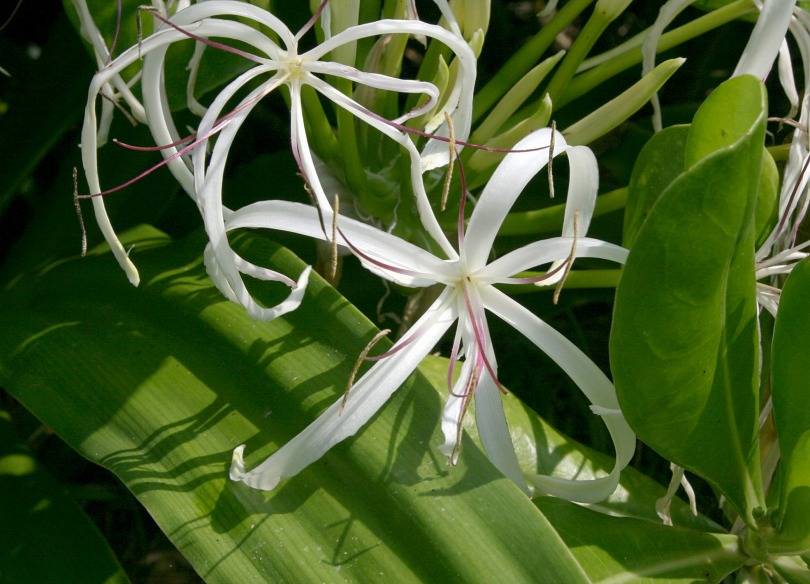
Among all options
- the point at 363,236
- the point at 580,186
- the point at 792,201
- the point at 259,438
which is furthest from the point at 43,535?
the point at 792,201

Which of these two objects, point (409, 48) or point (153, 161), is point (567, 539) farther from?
point (409, 48)

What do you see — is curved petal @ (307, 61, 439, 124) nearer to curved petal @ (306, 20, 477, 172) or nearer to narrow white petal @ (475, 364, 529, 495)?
curved petal @ (306, 20, 477, 172)

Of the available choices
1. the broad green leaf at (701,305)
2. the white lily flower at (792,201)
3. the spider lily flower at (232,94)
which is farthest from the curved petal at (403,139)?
the white lily flower at (792,201)

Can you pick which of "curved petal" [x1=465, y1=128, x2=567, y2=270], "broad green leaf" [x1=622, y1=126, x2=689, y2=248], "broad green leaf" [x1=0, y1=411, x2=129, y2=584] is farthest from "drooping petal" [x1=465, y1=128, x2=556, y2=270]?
"broad green leaf" [x1=0, y1=411, x2=129, y2=584]

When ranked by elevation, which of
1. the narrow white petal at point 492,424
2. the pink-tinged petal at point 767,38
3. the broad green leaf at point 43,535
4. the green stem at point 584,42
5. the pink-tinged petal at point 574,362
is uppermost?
the green stem at point 584,42

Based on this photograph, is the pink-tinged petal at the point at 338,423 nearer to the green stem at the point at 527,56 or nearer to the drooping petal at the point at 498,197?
the drooping petal at the point at 498,197

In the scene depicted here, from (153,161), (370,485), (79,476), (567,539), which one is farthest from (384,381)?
(79,476)

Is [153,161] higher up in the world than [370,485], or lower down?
higher up
